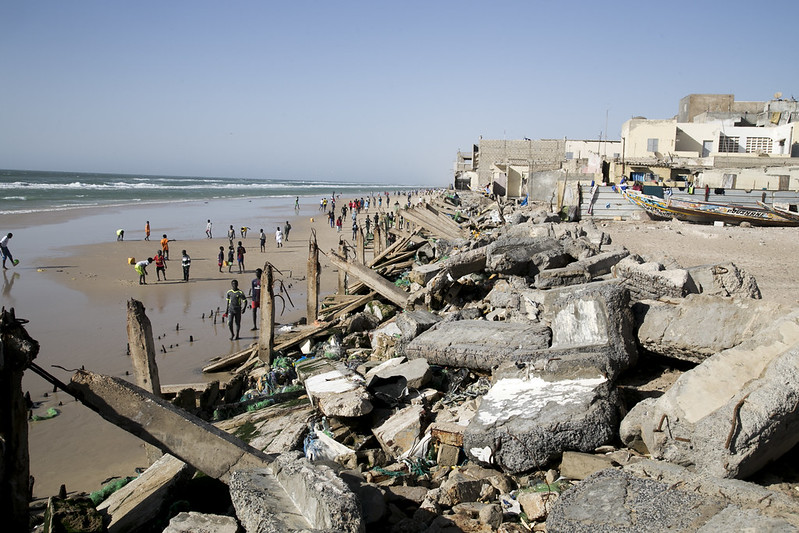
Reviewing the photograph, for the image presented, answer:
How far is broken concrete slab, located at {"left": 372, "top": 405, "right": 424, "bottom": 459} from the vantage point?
16.3 feet

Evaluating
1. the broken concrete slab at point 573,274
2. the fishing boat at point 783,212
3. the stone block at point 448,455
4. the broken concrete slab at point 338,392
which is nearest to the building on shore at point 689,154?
the fishing boat at point 783,212

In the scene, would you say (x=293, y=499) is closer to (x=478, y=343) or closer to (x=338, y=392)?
(x=338, y=392)

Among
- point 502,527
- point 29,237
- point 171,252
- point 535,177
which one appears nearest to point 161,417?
point 502,527

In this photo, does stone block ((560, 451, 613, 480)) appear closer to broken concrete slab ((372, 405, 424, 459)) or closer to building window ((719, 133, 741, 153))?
broken concrete slab ((372, 405, 424, 459))

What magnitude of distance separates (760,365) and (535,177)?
2432cm

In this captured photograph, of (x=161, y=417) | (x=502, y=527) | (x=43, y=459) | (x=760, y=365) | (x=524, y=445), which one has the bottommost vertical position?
(x=43, y=459)

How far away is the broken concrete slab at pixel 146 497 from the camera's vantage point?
3842 millimetres

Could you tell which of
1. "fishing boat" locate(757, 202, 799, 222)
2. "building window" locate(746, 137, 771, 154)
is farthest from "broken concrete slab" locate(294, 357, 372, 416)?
"building window" locate(746, 137, 771, 154)

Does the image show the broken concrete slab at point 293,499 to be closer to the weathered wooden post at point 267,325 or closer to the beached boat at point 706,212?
the weathered wooden post at point 267,325

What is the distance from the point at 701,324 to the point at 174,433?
4603 millimetres

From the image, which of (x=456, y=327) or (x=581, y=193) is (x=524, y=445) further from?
(x=581, y=193)

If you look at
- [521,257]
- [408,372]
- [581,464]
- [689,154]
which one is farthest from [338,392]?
[689,154]

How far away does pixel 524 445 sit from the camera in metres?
4.17

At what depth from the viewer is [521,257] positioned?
8.75 metres
